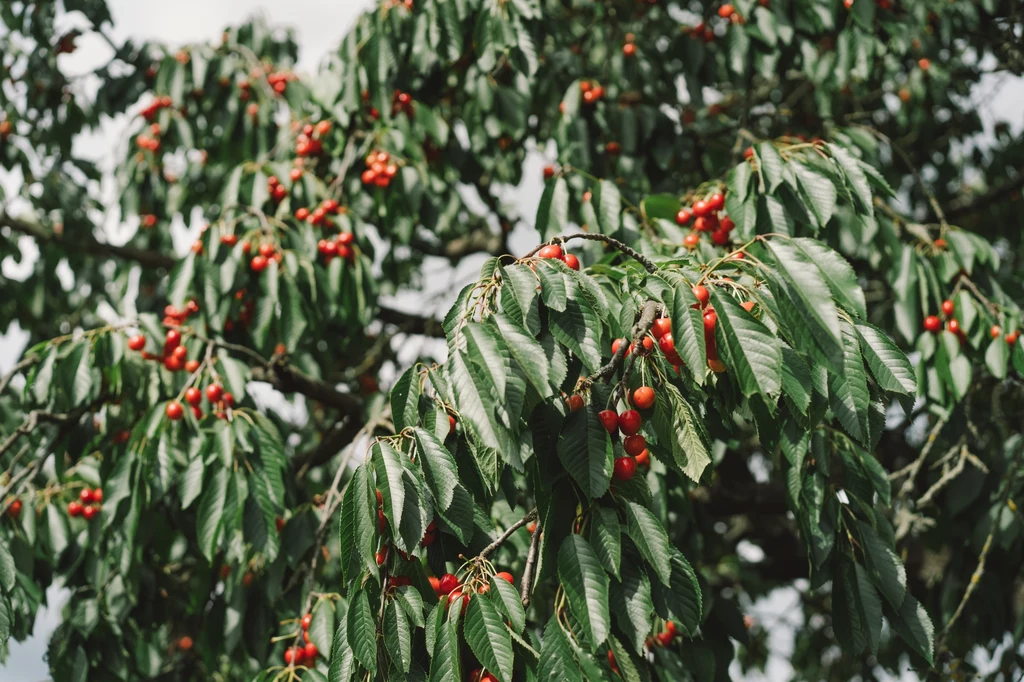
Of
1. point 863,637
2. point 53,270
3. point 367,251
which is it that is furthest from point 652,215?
point 53,270

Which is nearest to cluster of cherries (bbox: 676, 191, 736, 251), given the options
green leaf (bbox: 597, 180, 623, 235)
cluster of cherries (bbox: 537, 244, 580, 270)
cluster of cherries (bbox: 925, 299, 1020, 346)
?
green leaf (bbox: 597, 180, 623, 235)

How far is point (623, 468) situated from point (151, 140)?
131 inches

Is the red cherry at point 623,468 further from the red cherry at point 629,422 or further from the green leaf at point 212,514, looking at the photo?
the green leaf at point 212,514

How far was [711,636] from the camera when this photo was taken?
103 inches

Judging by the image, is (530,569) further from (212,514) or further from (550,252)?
(212,514)

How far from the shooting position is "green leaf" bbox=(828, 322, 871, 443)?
1.50m

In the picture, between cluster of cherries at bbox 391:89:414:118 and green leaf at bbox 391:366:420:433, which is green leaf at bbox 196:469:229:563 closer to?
green leaf at bbox 391:366:420:433

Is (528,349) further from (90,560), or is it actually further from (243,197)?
(243,197)

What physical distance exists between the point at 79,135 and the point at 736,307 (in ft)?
12.9

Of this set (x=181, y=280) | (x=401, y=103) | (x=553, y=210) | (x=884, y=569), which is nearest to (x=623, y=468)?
(x=884, y=569)

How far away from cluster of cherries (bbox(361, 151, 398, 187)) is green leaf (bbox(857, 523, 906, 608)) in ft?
6.73

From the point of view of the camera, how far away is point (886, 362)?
1540mm

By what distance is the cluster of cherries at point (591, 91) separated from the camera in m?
3.34

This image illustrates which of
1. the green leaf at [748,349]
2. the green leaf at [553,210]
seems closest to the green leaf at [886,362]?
the green leaf at [748,349]
